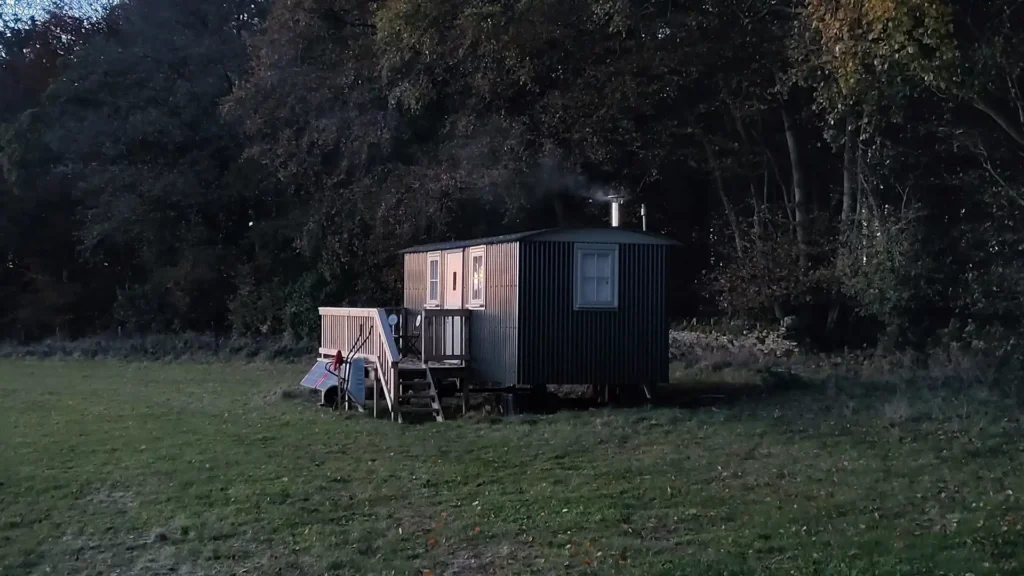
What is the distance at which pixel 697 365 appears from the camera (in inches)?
865

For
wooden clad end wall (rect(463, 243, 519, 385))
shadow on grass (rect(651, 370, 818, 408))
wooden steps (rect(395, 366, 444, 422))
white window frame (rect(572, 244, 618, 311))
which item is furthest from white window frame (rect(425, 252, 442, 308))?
shadow on grass (rect(651, 370, 818, 408))

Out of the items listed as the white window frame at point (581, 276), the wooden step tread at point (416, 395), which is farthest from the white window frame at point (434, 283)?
the white window frame at point (581, 276)

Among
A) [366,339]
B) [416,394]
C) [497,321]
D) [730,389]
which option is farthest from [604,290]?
[366,339]

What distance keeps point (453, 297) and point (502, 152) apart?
6.93m

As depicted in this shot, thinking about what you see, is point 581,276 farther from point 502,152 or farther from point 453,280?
point 502,152

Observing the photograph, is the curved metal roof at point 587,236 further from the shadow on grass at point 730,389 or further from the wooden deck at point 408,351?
the shadow on grass at point 730,389

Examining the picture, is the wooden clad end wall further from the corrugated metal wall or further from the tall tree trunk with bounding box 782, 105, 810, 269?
the tall tree trunk with bounding box 782, 105, 810, 269

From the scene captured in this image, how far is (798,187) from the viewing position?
23797 millimetres

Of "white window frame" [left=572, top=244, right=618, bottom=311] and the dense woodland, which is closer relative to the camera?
"white window frame" [left=572, top=244, right=618, bottom=311]

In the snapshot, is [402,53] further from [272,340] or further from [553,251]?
[272,340]

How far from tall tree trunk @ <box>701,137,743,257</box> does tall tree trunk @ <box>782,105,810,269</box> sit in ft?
4.73

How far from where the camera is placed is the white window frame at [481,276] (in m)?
17.2

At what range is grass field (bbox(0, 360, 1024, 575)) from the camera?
801 centimetres

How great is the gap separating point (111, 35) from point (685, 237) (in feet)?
63.3
